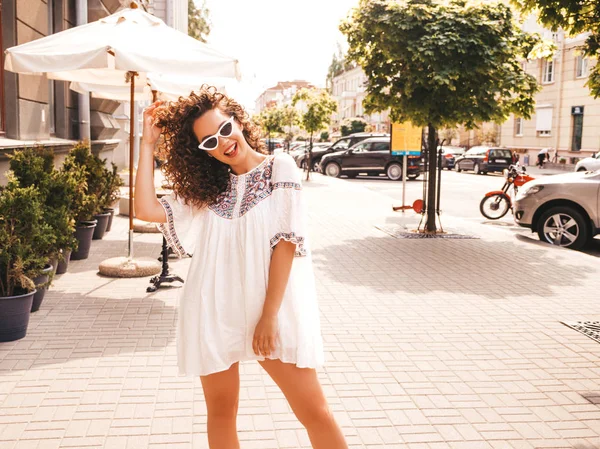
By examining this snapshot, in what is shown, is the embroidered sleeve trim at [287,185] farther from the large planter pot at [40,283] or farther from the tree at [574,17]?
the tree at [574,17]

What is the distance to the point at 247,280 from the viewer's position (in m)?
2.53

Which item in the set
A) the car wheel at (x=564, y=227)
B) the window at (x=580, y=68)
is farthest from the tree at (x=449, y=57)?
the window at (x=580, y=68)

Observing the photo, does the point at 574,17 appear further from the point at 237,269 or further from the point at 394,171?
the point at 394,171

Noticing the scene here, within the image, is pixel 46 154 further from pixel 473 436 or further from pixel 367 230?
pixel 367 230

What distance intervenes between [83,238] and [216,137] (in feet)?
22.4

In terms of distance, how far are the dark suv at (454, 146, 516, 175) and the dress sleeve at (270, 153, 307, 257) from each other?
33.2 meters

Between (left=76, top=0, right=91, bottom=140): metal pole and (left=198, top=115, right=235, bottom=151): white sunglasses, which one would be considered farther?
(left=76, top=0, right=91, bottom=140): metal pole

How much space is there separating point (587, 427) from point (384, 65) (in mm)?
8738

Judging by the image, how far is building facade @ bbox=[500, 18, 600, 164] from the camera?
41.0m

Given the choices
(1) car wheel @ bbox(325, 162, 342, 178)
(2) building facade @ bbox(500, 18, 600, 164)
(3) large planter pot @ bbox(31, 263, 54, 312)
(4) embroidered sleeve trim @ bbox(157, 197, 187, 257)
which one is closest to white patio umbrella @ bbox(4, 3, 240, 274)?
(3) large planter pot @ bbox(31, 263, 54, 312)

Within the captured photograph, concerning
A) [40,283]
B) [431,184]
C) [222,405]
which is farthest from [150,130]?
[431,184]

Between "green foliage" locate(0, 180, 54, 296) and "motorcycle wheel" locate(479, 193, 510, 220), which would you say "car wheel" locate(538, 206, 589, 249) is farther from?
"green foliage" locate(0, 180, 54, 296)

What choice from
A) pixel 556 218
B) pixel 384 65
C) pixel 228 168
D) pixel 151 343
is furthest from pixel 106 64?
pixel 556 218

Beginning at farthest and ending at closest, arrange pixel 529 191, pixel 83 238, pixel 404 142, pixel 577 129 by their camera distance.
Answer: pixel 577 129 → pixel 404 142 → pixel 529 191 → pixel 83 238
